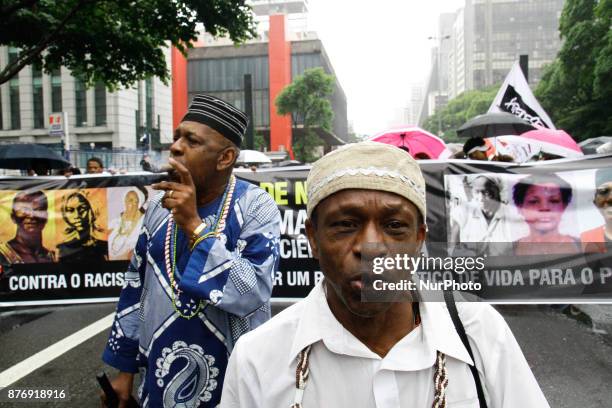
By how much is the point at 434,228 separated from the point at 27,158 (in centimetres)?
1016

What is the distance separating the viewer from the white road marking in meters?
4.17

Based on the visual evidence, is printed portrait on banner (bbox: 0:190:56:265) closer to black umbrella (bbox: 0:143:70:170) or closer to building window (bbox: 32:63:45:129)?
black umbrella (bbox: 0:143:70:170)

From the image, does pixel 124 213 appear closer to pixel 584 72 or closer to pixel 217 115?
pixel 217 115

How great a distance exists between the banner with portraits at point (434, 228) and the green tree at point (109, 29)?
4.75m

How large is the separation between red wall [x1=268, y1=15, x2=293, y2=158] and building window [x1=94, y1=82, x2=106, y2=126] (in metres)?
24.6

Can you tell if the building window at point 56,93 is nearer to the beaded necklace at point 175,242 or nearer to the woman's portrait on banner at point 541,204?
the woman's portrait on banner at point 541,204

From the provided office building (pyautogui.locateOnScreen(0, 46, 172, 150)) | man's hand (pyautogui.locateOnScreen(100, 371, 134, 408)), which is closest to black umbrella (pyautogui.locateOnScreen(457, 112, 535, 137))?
man's hand (pyautogui.locateOnScreen(100, 371, 134, 408))

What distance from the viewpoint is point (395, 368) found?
118cm

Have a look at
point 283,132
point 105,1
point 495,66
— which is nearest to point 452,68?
point 495,66

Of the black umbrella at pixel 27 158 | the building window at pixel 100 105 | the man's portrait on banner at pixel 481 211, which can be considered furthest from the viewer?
the building window at pixel 100 105

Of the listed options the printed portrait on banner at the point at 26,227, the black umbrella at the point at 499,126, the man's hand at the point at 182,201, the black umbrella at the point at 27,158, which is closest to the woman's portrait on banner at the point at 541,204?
the man's hand at the point at 182,201

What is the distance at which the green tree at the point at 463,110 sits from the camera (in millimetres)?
76825

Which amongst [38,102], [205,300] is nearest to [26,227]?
[205,300]

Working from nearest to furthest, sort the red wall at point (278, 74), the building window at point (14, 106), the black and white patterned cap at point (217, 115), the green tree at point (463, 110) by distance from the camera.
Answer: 1. the black and white patterned cap at point (217, 115)
2. the building window at point (14, 106)
3. the red wall at point (278, 74)
4. the green tree at point (463, 110)
